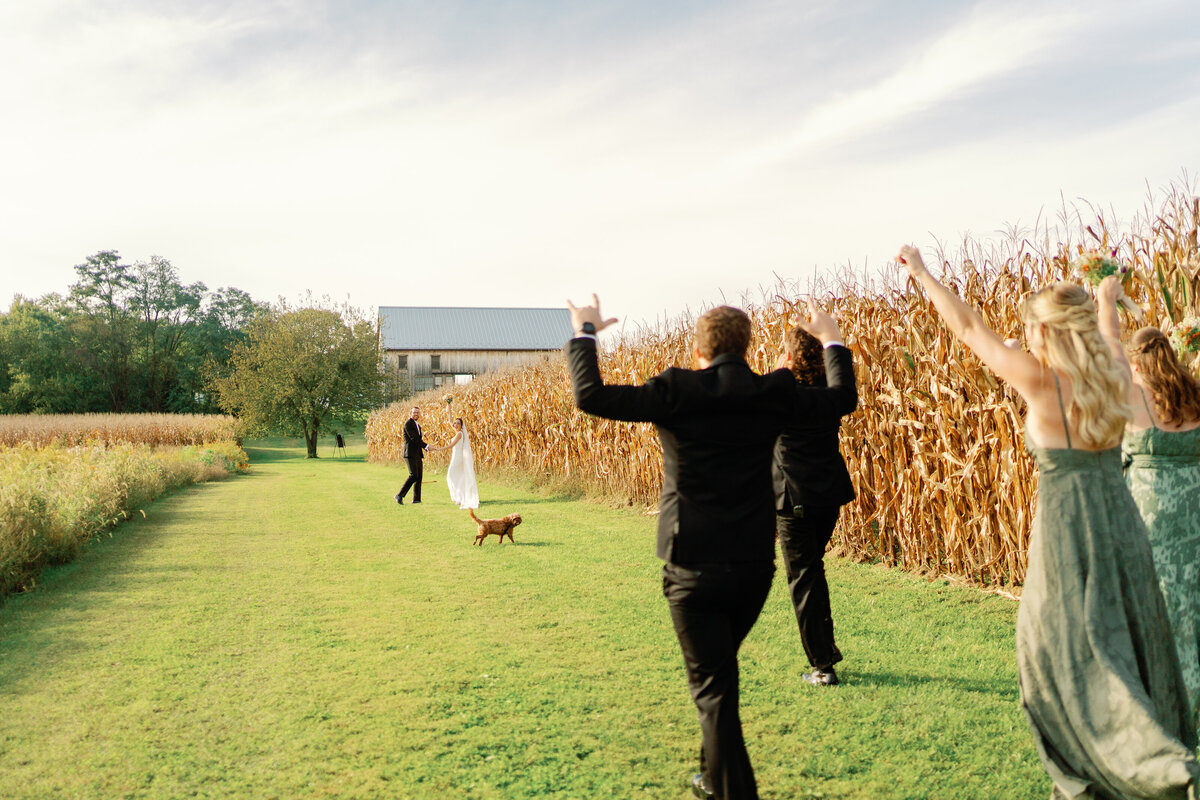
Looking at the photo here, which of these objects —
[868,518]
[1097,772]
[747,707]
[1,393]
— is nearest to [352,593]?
[747,707]

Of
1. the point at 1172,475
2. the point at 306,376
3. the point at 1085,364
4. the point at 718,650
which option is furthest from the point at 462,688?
the point at 306,376

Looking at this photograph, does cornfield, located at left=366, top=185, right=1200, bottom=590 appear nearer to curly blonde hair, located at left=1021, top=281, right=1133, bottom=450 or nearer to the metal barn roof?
curly blonde hair, located at left=1021, top=281, right=1133, bottom=450

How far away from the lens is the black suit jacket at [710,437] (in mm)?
2898

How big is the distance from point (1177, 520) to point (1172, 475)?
203 millimetres

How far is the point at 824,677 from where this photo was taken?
16.4ft

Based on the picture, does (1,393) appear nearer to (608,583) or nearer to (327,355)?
(327,355)

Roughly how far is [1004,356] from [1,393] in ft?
232

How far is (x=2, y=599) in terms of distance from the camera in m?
7.75

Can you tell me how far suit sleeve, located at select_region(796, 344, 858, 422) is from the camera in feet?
10.3

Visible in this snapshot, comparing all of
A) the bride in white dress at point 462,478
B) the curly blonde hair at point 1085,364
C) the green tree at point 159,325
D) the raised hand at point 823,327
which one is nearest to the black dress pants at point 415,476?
the bride in white dress at point 462,478

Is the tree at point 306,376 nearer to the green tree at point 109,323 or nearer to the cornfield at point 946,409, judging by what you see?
the green tree at point 109,323

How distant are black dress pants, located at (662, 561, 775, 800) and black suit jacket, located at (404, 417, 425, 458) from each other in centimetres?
1360

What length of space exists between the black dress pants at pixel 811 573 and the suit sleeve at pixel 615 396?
2340 mm

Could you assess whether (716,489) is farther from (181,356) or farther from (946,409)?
(181,356)
